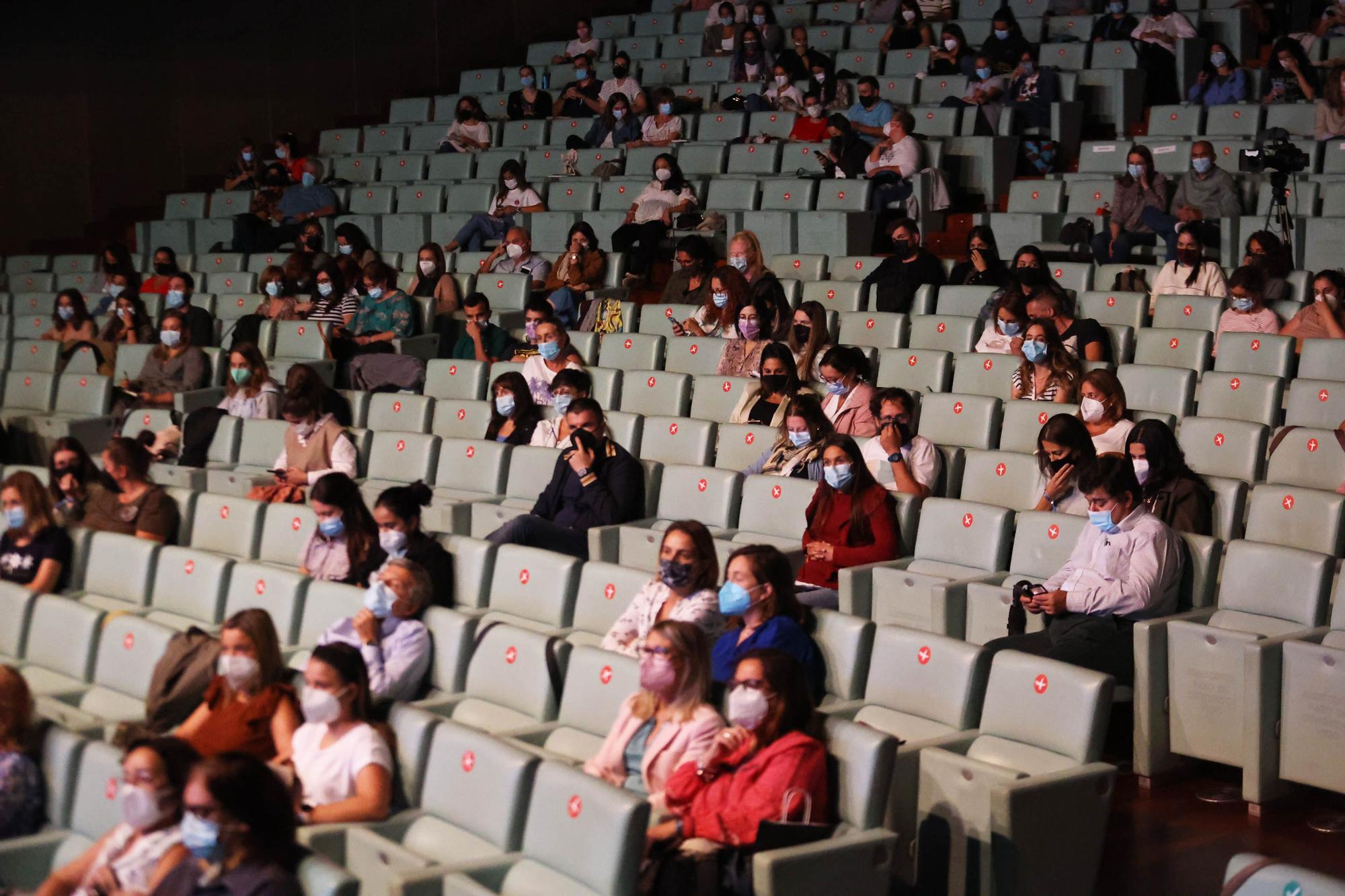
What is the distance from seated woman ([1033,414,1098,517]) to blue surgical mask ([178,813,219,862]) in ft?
10.2

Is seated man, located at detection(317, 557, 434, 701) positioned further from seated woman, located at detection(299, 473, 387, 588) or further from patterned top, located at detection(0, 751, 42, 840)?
patterned top, located at detection(0, 751, 42, 840)

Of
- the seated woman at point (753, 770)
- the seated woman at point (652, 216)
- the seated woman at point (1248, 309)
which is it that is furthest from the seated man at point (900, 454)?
the seated woman at point (652, 216)

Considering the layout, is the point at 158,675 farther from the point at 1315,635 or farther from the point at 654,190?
the point at 654,190

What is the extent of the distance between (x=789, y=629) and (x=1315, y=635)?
1473 millimetres

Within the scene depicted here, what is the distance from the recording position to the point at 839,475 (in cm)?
526

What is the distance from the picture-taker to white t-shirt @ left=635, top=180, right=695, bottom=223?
373 inches

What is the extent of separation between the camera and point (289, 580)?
4.97m

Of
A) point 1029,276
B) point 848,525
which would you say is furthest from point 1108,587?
point 1029,276

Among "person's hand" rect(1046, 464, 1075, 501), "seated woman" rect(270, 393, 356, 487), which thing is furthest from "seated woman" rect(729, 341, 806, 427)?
"seated woman" rect(270, 393, 356, 487)

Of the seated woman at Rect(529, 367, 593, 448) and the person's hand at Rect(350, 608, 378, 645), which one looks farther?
the seated woman at Rect(529, 367, 593, 448)

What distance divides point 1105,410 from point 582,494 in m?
1.95

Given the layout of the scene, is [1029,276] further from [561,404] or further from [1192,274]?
[561,404]

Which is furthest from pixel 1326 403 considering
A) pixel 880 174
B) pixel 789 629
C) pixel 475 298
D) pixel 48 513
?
pixel 48 513

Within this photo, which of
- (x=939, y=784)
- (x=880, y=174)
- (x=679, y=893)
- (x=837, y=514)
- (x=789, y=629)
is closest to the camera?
(x=679, y=893)
